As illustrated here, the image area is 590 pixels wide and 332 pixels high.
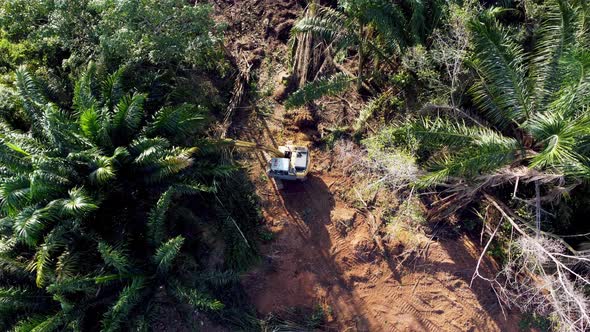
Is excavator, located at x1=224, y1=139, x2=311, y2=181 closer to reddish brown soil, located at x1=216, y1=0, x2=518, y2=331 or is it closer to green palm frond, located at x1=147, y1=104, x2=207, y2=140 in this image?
reddish brown soil, located at x1=216, y1=0, x2=518, y2=331

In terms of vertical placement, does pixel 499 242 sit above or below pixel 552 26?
below

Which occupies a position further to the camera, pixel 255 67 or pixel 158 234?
pixel 255 67

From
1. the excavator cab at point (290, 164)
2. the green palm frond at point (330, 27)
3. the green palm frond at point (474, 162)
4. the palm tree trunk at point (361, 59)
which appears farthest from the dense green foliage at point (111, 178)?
the green palm frond at point (474, 162)

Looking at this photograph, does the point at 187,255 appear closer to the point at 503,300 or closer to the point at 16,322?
the point at 16,322

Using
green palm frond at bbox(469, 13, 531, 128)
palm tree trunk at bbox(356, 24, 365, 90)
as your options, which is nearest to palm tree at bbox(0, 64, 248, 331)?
palm tree trunk at bbox(356, 24, 365, 90)

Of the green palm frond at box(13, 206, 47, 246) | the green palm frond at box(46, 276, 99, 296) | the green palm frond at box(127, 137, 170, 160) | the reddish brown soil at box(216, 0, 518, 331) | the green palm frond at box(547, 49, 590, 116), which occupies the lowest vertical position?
the reddish brown soil at box(216, 0, 518, 331)

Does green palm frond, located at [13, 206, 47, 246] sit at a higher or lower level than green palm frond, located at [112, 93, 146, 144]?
lower

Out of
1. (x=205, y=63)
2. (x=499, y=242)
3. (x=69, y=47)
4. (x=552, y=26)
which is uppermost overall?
(x=552, y=26)

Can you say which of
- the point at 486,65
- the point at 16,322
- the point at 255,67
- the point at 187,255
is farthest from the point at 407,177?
the point at 16,322
